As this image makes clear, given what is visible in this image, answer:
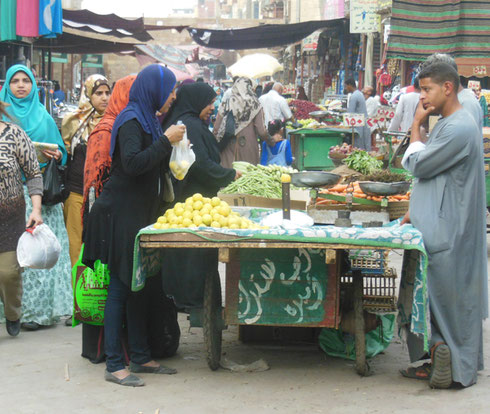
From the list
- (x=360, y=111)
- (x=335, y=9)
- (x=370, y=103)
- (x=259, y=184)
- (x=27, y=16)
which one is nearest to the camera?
(x=259, y=184)

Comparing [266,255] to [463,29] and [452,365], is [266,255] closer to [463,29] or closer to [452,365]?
[452,365]

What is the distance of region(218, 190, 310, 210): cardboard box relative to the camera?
6570mm

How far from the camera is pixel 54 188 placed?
6.14 m

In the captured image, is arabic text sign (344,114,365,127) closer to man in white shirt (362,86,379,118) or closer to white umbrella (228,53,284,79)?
man in white shirt (362,86,379,118)

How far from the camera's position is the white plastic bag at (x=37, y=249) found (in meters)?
5.43

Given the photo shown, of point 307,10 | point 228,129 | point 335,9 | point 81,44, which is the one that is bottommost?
point 228,129

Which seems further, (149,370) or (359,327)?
(149,370)

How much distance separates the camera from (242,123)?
10273 millimetres

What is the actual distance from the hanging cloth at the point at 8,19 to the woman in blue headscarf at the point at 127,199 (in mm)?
8240

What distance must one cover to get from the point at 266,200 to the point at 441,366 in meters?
2.51

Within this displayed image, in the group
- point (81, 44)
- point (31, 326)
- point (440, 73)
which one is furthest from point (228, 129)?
point (81, 44)

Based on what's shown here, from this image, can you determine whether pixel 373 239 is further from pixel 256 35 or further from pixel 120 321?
pixel 256 35

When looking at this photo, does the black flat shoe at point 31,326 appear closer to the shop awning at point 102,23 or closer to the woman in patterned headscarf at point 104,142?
the woman in patterned headscarf at point 104,142

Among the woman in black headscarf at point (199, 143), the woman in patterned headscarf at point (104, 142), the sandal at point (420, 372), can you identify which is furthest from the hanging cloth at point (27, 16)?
the sandal at point (420, 372)
